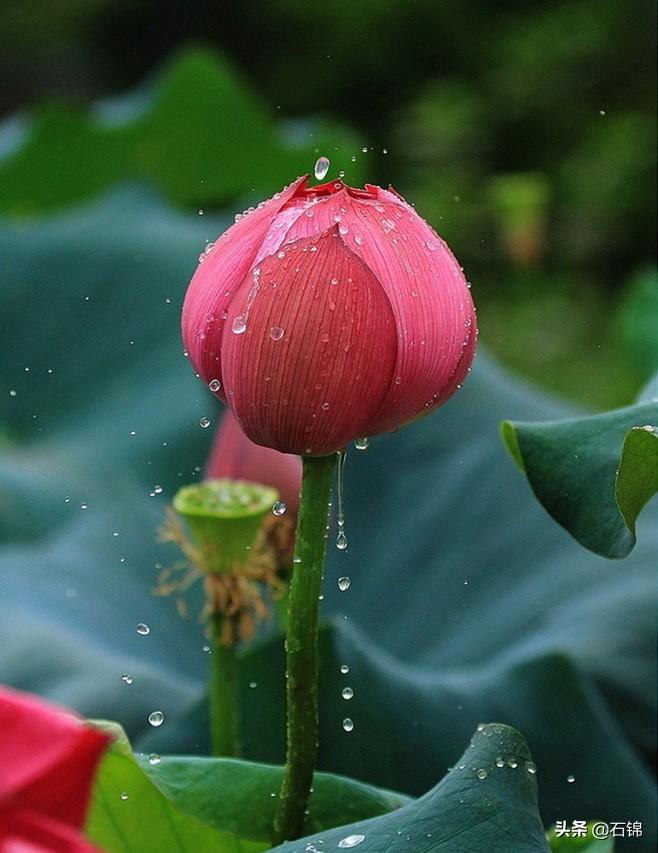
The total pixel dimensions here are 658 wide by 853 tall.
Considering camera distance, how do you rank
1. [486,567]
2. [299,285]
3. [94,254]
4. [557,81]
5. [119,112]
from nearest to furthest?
[299,285], [486,567], [94,254], [119,112], [557,81]

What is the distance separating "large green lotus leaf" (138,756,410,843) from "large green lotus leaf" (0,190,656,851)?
0.35 feet

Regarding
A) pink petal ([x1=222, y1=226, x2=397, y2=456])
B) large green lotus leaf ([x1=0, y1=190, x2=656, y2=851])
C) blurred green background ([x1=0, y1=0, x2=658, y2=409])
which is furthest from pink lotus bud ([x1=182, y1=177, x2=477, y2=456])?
blurred green background ([x1=0, y1=0, x2=658, y2=409])

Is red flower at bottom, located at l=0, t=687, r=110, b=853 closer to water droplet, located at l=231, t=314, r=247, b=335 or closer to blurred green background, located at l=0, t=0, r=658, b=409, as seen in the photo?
water droplet, located at l=231, t=314, r=247, b=335

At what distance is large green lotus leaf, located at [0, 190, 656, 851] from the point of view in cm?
49

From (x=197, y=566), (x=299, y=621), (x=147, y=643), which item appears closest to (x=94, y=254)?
(x=147, y=643)

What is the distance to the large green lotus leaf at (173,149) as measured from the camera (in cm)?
148

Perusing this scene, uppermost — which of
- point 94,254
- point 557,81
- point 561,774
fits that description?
point 557,81

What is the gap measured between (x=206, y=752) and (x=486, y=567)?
0.67 ft

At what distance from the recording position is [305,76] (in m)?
3.90

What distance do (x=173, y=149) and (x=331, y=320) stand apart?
128cm

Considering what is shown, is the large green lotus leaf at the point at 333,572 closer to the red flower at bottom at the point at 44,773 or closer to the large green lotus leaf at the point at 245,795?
the large green lotus leaf at the point at 245,795

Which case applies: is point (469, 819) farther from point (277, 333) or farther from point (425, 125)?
point (425, 125)

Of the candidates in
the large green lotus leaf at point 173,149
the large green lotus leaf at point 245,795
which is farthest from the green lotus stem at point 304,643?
the large green lotus leaf at point 173,149

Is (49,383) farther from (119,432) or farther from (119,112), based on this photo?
(119,112)
